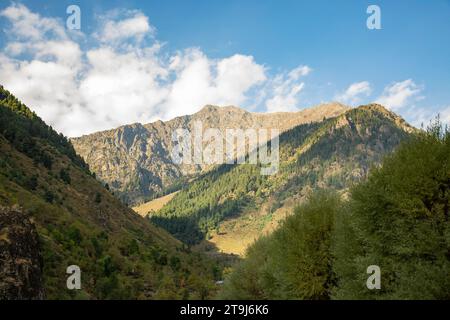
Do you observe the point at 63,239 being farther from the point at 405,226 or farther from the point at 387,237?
the point at 405,226

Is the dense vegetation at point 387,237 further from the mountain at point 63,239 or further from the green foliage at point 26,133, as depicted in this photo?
the green foliage at point 26,133

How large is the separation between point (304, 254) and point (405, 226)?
527 inches

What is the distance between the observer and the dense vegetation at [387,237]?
26.0 metres

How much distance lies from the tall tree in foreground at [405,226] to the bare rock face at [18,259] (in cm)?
2539

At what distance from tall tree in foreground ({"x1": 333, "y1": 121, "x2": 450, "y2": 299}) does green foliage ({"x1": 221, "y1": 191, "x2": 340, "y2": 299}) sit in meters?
4.58

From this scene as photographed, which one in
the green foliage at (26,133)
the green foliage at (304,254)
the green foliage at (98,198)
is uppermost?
the green foliage at (26,133)

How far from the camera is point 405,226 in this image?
1108 inches

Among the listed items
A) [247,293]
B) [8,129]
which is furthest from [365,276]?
[8,129]

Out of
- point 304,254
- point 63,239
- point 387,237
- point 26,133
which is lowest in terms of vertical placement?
point 304,254

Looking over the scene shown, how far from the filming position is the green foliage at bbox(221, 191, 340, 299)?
1521 inches

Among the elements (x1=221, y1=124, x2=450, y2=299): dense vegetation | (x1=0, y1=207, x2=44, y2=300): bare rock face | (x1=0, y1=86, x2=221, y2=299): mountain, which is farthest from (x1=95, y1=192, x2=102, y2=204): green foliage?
(x1=221, y1=124, x2=450, y2=299): dense vegetation

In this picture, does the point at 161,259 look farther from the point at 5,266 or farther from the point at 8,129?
the point at 8,129

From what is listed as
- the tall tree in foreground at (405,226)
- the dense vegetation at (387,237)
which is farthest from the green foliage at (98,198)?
the tall tree in foreground at (405,226)

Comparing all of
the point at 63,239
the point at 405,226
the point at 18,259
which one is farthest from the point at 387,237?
the point at 63,239
